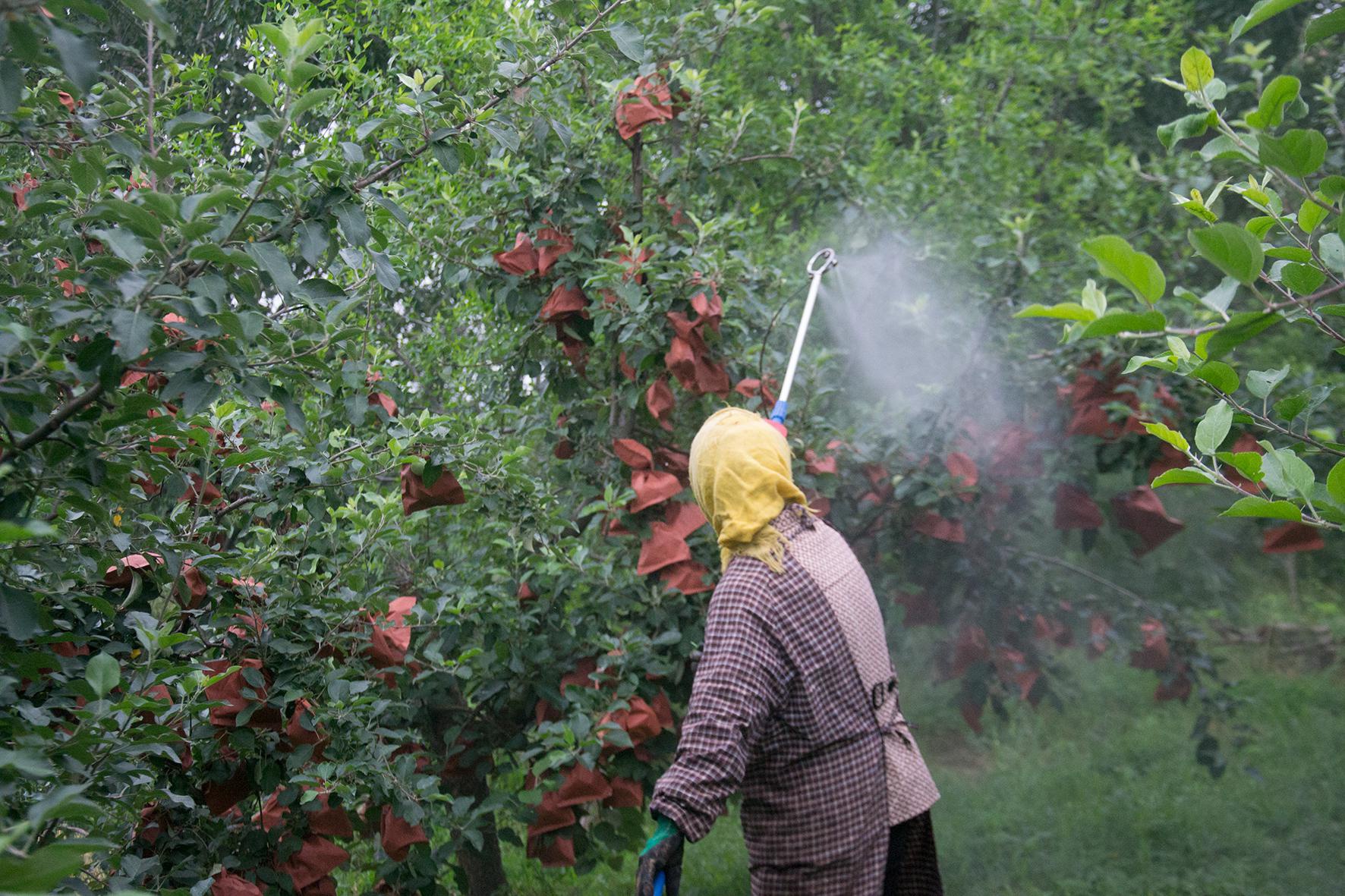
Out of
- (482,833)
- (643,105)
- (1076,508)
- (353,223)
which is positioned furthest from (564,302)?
(1076,508)

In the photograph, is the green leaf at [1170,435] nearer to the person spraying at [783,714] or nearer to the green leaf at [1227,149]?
the green leaf at [1227,149]

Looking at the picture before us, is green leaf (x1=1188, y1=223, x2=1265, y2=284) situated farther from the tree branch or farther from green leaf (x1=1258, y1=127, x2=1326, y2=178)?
the tree branch

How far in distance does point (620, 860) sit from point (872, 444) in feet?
4.73

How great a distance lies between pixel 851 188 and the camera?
3.48 metres

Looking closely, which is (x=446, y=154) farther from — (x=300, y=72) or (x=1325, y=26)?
(x=1325, y=26)

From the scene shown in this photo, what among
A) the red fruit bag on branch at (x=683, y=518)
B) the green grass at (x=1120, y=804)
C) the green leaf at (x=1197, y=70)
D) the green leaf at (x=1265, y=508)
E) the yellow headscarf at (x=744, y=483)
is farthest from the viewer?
the green grass at (x=1120, y=804)

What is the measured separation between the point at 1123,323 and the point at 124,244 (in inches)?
43.1

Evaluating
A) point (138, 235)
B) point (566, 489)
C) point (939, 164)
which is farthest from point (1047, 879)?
point (138, 235)

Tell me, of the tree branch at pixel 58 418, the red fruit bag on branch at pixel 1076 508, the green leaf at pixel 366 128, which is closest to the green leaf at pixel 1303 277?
the green leaf at pixel 366 128

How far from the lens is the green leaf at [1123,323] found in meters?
0.99

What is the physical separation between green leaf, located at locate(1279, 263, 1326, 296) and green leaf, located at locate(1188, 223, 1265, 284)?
210 mm

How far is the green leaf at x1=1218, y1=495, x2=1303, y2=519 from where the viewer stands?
1097mm

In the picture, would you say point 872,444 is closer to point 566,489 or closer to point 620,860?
point 566,489

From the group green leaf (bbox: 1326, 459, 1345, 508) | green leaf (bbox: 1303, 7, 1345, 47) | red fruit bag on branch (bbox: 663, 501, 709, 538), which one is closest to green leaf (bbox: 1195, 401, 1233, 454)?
green leaf (bbox: 1326, 459, 1345, 508)
